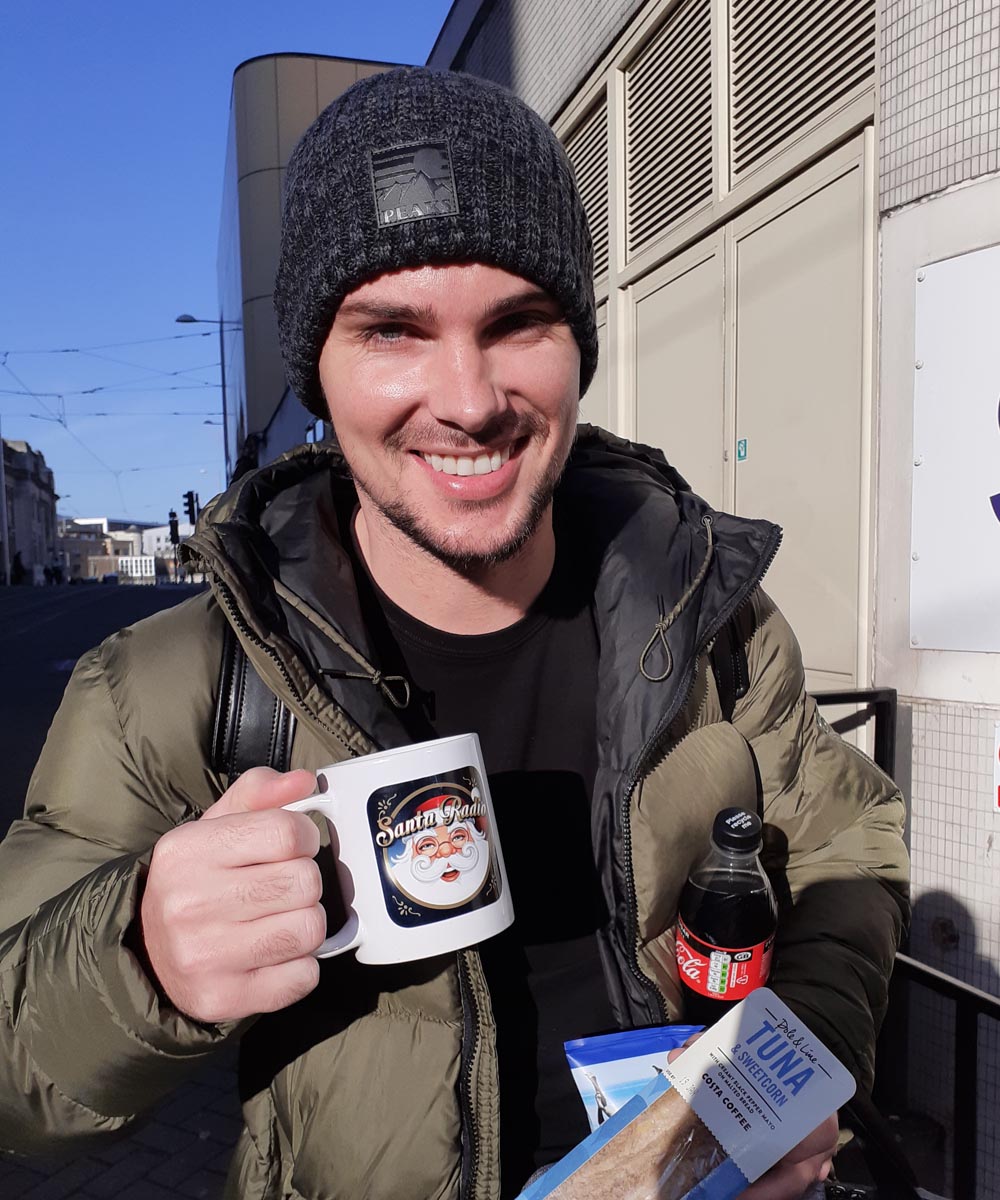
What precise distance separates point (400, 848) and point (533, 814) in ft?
1.68

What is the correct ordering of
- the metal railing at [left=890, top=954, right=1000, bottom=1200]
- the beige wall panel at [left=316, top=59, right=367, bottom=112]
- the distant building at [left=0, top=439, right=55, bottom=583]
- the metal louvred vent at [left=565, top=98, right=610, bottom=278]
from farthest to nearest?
the distant building at [left=0, top=439, right=55, bottom=583]
the beige wall panel at [left=316, top=59, right=367, bottom=112]
the metal louvred vent at [left=565, top=98, right=610, bottom=278]
the metal railing at [left=890, top=954, right=1000, bottom=1200]

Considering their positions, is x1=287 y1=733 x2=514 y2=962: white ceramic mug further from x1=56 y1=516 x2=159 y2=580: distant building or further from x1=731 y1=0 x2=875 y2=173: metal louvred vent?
x1=56 y1=516 x2=159 y2=580: distant building

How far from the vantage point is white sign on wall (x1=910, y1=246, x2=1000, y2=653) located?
2562mm

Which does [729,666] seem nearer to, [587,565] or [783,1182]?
[587,565]

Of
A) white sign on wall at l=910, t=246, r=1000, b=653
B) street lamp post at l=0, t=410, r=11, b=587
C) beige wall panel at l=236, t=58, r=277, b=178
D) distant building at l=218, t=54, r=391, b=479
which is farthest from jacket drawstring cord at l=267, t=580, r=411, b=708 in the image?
street lamp post at l=0, t=410, r=11, b=587

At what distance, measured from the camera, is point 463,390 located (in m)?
1.40

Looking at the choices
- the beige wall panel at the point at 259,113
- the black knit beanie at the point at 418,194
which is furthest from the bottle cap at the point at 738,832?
the beige wall panel at the point at 259,113

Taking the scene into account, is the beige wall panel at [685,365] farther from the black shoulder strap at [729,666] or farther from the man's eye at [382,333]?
the man's eye at [382,333]

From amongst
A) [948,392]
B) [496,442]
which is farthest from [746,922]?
[948,392]

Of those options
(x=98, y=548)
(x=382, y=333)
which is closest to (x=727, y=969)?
(x=382, y=333)

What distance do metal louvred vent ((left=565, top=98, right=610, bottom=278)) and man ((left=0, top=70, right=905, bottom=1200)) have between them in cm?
Answer: 437

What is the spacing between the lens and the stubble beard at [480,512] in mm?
1455

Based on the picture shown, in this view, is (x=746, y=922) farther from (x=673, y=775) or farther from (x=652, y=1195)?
(x=652, y=1195)

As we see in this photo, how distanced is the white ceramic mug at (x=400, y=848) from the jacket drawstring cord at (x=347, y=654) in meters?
0.33
